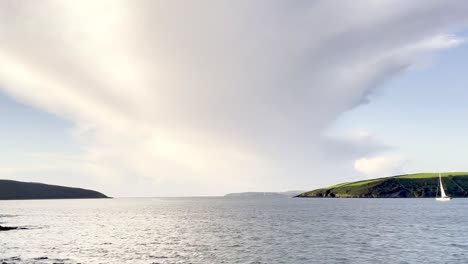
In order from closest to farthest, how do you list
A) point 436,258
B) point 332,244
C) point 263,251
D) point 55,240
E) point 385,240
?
point 436,258 < point 263,251 < point 332,244 < point 385,240 < point 55,240

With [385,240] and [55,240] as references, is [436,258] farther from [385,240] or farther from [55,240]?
[55,240]

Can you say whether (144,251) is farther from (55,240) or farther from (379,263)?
(379,263)

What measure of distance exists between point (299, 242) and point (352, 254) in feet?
58.3

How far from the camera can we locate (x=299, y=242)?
268 feet

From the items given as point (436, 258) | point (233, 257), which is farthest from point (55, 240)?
point (436, 258)

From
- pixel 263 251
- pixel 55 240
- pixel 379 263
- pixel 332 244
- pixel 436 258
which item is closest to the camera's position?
pixel 379 263

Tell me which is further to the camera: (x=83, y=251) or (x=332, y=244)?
(x=332, y=244)

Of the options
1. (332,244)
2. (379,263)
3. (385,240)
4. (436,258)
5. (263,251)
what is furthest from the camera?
(385,240)

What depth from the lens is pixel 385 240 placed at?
83.0 metres

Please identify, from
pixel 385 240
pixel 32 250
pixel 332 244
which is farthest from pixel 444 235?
pixel 32 250

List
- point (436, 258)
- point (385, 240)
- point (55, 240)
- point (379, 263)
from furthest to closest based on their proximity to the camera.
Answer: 1. point (55, 240)
2. point (385, 240)
3. point (436, 258)
4. point (379, 263)

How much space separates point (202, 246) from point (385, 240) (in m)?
38.7

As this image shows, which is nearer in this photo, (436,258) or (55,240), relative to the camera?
(436,258)

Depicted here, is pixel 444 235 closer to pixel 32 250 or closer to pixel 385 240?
pixel 385 240
